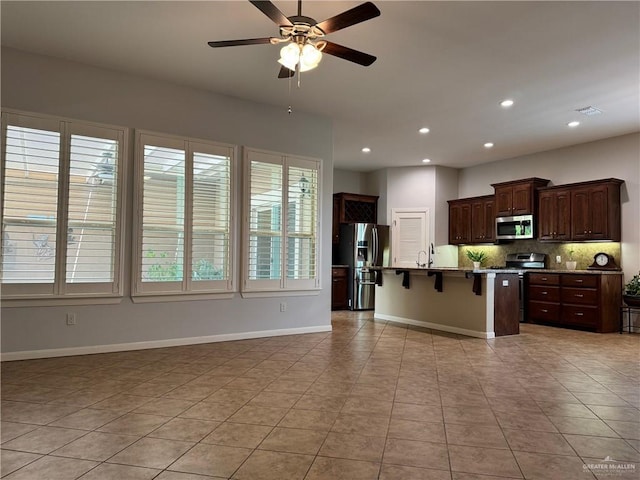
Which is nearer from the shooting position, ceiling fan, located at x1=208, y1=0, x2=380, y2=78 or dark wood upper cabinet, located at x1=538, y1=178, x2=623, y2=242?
ceiling fan, located at x1=208, y1=0, x2=380, y2=78

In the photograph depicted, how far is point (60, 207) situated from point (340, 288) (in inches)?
219

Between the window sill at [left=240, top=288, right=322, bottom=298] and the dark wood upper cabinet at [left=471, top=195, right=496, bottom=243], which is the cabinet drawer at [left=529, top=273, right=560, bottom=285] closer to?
the dark wood upper cabinet at [left=471, top=195, right=496, bottom=243]

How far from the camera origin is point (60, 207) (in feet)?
14.4

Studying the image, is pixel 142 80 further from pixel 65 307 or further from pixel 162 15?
pixel 65 307

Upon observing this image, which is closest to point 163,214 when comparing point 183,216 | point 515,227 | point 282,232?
point 183,216

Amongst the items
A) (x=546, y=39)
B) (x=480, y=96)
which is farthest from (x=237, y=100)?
(x=546, y=39)

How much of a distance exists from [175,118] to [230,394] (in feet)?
11.1

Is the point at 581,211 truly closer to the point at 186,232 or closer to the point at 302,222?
the point at 302,222

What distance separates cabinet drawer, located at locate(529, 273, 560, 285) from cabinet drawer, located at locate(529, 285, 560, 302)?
0.07m

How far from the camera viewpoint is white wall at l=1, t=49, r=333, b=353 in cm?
430

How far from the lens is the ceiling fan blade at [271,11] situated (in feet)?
8.49

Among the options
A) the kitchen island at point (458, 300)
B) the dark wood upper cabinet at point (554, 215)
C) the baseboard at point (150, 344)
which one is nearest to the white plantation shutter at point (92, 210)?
the baseboard at point (150, 344)

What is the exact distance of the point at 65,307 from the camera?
440 centimetres

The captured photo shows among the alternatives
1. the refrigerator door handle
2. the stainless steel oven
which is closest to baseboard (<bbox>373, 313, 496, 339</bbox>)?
the refrigerator door handle
